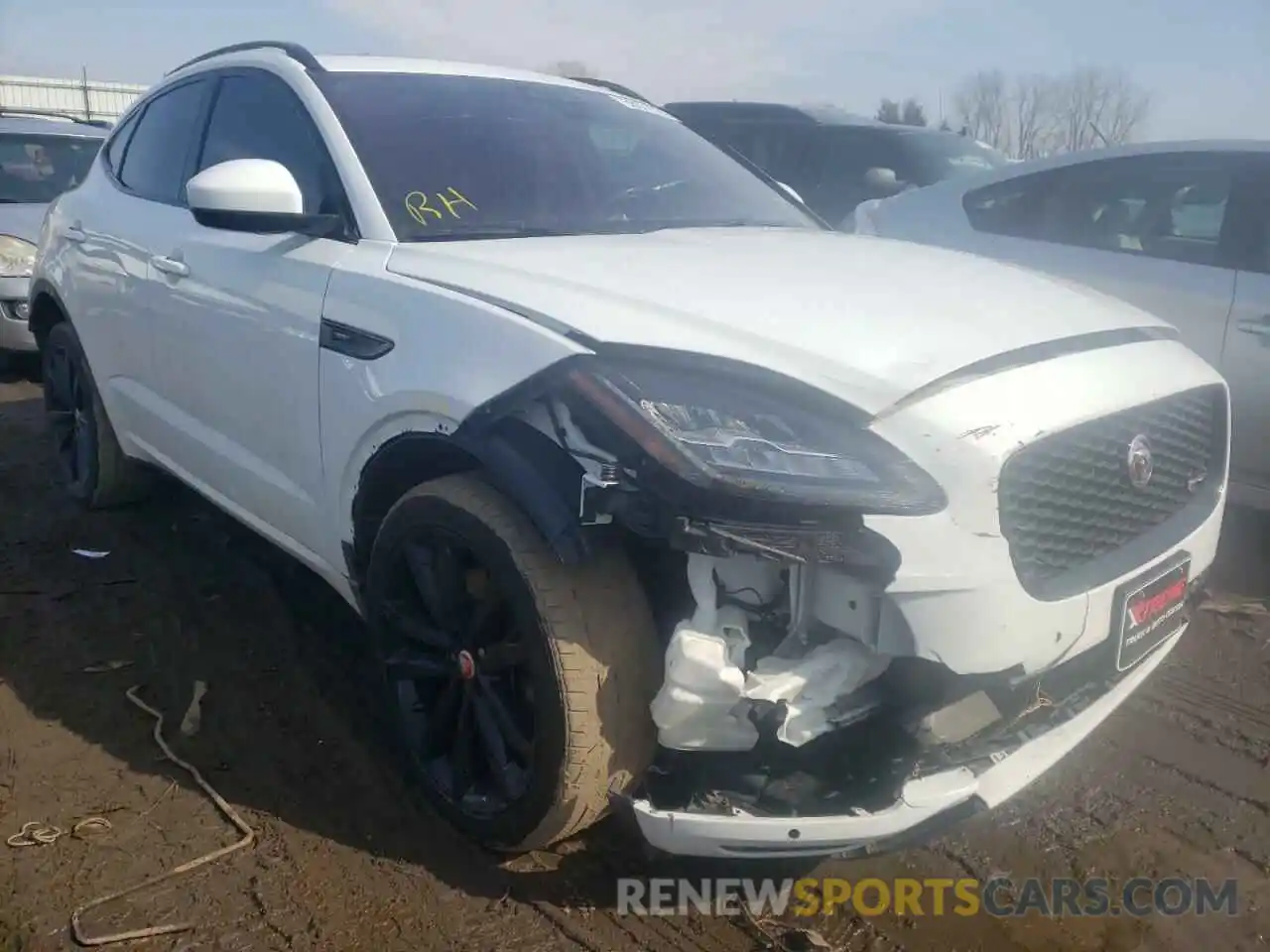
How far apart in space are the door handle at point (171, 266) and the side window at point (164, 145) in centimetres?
27

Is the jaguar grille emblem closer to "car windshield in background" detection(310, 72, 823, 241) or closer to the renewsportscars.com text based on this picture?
the renewsportscars.com text

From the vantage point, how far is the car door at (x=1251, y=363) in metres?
3.92

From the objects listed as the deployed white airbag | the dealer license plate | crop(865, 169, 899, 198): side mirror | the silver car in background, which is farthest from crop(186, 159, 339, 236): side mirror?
the silver car in background

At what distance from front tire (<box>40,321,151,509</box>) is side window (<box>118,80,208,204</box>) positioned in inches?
29.8

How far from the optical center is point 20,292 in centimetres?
702

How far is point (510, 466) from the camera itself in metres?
2.15

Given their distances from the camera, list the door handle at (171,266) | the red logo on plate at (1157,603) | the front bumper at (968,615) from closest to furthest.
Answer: the front bumper at (968,615) → the red logo on plate at (1157,603) → the door handle at (171,266)

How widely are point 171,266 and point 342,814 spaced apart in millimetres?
1813

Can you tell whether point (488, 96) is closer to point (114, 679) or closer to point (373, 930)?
point (114, 679)

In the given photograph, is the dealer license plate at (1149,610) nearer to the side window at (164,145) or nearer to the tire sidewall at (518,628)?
the tire sidewall at (518,628)

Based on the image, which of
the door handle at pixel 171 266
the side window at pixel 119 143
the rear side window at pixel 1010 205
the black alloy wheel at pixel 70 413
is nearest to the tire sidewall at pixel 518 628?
the door handle at pixel 171 266

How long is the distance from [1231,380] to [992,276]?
182cm

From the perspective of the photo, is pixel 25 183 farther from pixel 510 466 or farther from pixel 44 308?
pixel 510 466

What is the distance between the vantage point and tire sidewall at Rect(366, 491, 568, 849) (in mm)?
2148
